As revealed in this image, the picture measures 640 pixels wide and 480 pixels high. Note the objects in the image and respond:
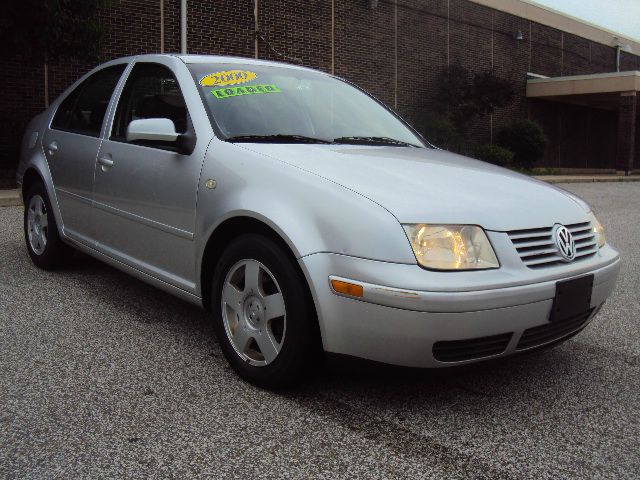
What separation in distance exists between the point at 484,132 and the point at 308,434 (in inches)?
1016

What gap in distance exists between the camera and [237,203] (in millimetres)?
2975

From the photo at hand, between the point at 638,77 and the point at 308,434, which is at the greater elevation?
the point at 638,77

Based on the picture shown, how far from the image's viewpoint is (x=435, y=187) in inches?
112

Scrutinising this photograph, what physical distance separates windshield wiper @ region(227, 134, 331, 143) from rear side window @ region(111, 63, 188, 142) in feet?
1.36

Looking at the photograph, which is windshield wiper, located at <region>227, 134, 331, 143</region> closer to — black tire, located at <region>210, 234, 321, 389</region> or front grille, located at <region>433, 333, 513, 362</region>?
black tire, located at <region>210, 234, 321, 389</region>

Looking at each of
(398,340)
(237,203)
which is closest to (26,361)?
(237,203)

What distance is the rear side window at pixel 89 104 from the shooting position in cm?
438

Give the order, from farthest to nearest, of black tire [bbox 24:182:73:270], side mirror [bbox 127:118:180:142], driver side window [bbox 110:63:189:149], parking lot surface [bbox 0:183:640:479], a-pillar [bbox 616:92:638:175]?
a-pillar [bbox 616:92:638:175] → black tire [bbox 24:182:73:270] → driver side window [bbox 110:63:189:149] → side mirror [bbox 127:118:180:142] → parking lot surface [bbox 0:183:640:479]

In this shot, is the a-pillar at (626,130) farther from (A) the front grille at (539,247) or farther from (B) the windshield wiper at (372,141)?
(A) the front grille at (539,247)

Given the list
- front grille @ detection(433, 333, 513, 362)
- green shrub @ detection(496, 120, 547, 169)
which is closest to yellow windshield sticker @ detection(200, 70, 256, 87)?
front grille @ detection(433, 333, 513, 362)

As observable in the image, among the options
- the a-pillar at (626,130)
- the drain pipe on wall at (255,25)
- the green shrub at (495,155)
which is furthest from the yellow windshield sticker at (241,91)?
the a-pillar at (626,130)

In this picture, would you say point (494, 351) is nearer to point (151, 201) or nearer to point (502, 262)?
point (502, 262)

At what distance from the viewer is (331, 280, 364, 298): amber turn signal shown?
8.30 ft

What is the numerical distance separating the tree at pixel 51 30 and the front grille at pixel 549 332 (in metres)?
10.3
